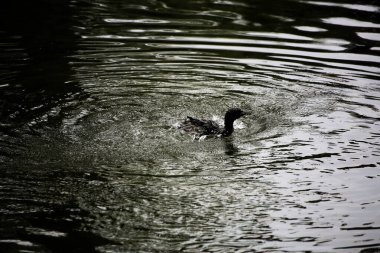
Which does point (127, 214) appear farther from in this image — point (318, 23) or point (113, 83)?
point (318, 23)

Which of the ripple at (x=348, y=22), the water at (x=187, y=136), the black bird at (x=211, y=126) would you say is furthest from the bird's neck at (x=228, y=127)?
the ripple at (x=348, y=22)

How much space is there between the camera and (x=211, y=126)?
842cm

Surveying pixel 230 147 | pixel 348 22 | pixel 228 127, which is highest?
pixel 348 22

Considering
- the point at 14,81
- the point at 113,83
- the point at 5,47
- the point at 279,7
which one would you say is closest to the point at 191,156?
the point at 113,83

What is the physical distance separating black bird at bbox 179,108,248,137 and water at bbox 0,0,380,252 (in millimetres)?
148

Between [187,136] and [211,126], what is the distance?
0.37 meters

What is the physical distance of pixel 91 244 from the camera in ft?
18.8

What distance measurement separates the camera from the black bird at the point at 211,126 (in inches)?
326

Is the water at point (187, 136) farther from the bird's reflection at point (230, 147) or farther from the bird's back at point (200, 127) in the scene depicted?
the bird's back at point (200, 127)

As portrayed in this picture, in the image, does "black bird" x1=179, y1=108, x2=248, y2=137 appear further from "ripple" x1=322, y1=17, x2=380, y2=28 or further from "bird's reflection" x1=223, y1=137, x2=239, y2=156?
"ripple" x1=322, y1=17, x2=380, y2=28

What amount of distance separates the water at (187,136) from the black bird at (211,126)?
148 millimetres

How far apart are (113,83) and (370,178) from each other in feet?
15.7

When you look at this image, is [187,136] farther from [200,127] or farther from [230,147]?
[230,147]

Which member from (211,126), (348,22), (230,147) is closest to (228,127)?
(211,126)
